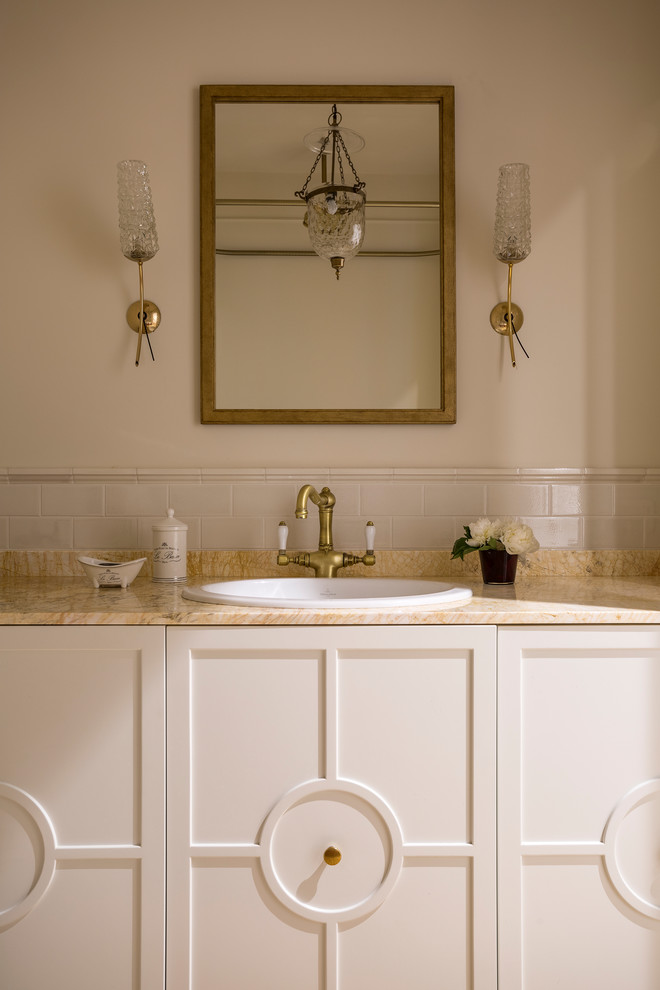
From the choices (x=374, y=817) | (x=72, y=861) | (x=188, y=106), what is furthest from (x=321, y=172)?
(x=72, y=861)

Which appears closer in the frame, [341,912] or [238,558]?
[341,912]

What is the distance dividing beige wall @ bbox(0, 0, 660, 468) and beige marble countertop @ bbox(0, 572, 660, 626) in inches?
20.0

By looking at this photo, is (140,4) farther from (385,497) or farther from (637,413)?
(637,413)

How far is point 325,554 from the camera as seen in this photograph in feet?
5.91

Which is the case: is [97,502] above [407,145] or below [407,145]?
below

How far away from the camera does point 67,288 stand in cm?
196

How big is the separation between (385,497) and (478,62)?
3.95ft

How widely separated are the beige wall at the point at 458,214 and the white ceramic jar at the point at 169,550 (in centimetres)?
25

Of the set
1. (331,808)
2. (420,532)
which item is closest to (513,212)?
(420,532)

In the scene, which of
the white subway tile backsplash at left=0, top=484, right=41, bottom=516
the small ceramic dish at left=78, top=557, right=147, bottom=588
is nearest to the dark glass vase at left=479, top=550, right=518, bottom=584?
the small ceramic dish at left=78, top=557, right=147, bottom=588

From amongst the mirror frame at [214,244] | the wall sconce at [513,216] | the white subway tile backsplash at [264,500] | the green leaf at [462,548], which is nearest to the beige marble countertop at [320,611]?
the green leaf at [462,548]

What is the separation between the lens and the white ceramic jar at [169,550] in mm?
1773

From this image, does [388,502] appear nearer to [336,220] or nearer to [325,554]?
[325,554]

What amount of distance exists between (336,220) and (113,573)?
1045 millimetres
